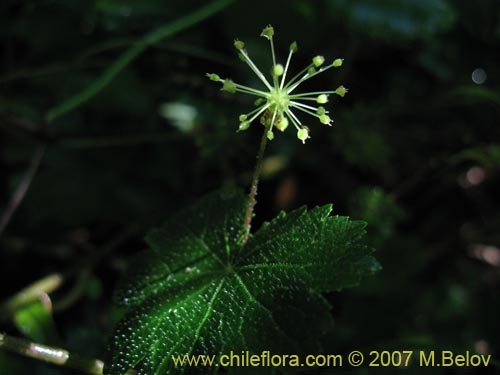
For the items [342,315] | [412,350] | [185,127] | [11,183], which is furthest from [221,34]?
[412,350]

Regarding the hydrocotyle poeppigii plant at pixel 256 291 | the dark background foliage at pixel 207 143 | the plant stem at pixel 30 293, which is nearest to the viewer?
the hydrocotyle poeppigii plant at pixel 256 291

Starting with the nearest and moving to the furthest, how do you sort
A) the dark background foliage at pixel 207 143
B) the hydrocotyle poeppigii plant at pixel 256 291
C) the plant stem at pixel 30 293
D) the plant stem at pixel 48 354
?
the hydrocotyle poeppigii plant at pixel 256 291, the plant stem at pixel 48 354, the plant stem at pixel 30 293, the dark background foliage at pixel 207 143

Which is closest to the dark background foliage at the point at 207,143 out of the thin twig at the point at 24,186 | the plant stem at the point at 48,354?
the thin twig at the point at 24,186

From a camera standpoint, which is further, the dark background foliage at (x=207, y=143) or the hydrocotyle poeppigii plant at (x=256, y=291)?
the dark background foliage at (x=207, y=143)

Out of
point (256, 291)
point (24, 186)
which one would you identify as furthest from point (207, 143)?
point (256, 291)

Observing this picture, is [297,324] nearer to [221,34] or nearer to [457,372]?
[457,372]

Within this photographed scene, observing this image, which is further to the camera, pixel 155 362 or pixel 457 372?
pixel 457 372

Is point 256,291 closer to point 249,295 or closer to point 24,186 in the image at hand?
point 249,295

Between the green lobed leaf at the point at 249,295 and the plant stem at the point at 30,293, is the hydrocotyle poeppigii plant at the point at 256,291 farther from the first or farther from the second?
the plant stem at the point at 30,293
